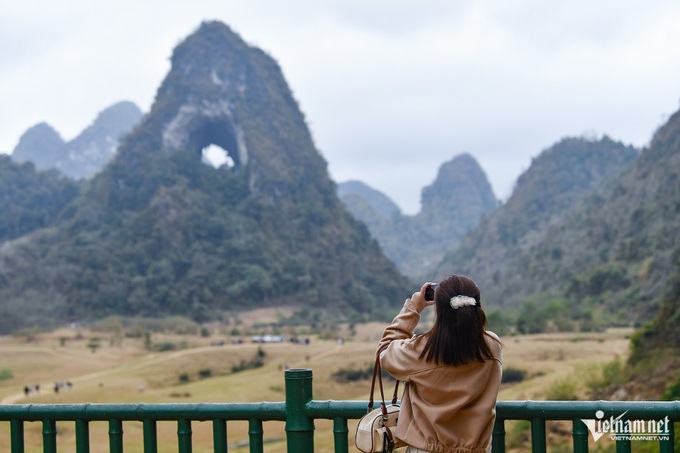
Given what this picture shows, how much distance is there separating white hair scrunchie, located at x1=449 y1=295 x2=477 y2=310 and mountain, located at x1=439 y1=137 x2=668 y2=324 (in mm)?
44321

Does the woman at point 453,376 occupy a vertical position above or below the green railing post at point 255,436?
above

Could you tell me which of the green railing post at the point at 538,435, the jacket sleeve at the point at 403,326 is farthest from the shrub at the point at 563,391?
the jacket sleeve at the point at 403,326

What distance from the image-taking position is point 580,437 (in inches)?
132

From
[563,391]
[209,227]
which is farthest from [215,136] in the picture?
[563,391]

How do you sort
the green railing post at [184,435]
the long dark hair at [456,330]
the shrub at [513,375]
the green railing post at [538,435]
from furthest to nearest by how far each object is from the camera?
the shrub at [513,375] → the green railing post at [184,435] → the green railing post at [538,435] → the long dark hair at [456,330]

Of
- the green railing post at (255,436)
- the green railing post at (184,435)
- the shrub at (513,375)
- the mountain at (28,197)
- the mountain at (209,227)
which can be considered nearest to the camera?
the green railing post at (255,436)

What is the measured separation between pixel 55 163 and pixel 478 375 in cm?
17730

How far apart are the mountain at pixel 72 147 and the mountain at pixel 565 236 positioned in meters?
89.0

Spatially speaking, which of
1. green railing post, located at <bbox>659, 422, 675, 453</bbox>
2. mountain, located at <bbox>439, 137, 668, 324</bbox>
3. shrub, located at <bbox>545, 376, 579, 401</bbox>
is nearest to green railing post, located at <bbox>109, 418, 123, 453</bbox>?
green railing post, located at <bbox>659, 422, 675, 453</bbox>

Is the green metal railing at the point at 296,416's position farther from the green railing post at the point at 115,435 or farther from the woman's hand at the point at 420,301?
the woman's hand at the point at 420,301

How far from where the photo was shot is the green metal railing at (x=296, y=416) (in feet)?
10.8

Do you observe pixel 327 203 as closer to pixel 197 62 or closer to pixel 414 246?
pixel 197 62

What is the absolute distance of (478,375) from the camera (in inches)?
125

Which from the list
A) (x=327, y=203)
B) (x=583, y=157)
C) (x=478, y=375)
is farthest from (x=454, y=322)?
(x=583, y=157)
